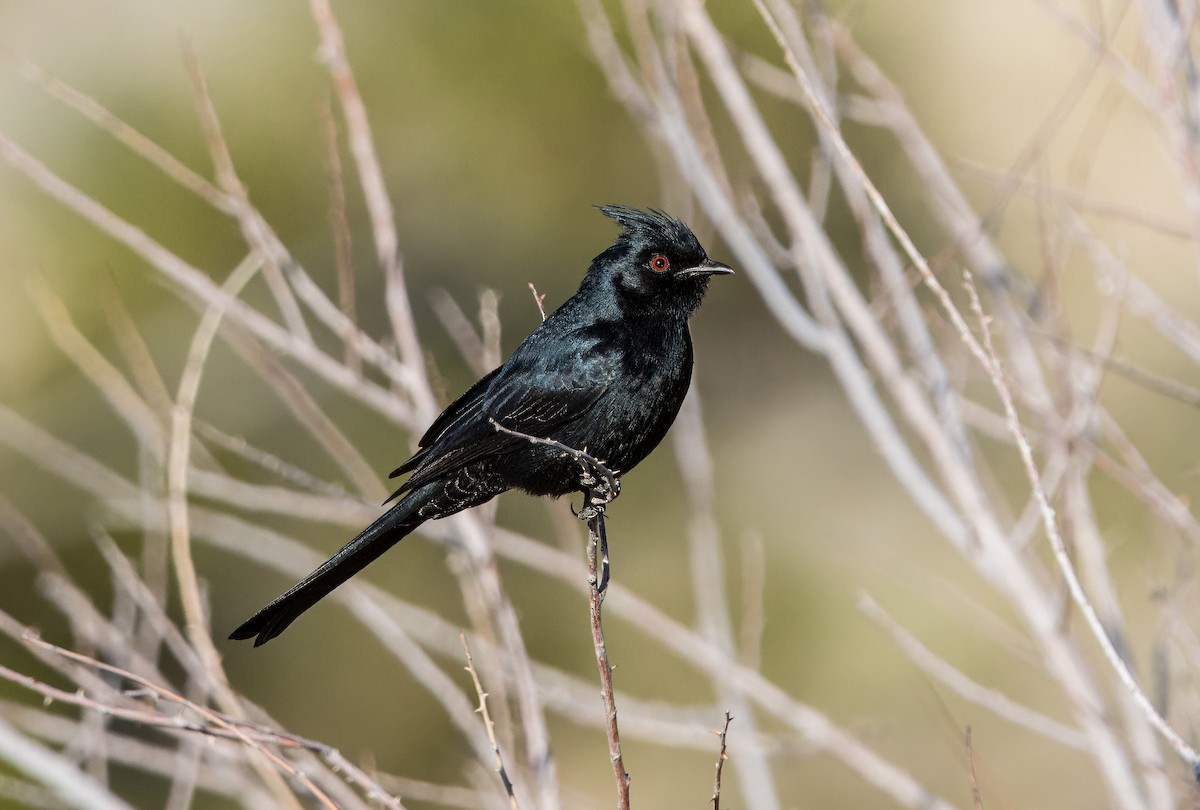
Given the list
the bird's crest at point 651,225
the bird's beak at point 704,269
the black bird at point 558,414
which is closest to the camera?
the black bird at point 558,414

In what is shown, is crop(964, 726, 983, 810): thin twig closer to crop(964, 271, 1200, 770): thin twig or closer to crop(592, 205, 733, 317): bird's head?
crop(964, 271, 1200, 770): thin twig

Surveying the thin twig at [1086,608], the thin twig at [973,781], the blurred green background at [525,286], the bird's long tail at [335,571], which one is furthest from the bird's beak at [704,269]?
the blurred green background at [525,286]

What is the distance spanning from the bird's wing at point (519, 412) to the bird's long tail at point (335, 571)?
147mm

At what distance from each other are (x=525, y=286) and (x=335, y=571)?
16.0ft

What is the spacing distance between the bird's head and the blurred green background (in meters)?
3.35

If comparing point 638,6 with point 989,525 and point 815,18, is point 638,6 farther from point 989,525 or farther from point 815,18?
point 989,525

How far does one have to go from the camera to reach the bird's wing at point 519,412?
397 centimetres

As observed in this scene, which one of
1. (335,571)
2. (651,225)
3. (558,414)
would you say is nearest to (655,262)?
(651,225)

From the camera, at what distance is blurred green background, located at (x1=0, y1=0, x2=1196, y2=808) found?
7.82 m

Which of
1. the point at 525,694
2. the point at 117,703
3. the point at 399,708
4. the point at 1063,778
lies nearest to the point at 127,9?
the point at 399,708

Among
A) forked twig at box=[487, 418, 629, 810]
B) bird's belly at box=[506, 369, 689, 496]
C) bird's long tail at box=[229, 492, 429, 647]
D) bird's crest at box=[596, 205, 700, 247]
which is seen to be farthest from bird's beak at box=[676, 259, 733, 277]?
bird's long tail at box=[229, 492, 429, 647]

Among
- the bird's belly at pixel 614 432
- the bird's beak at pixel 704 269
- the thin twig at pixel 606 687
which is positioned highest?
the bird's beak at pixel 704 269

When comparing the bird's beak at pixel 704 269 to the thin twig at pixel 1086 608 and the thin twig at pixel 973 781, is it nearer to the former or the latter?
the thin twig at pixel 1086 608

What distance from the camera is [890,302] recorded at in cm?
416
